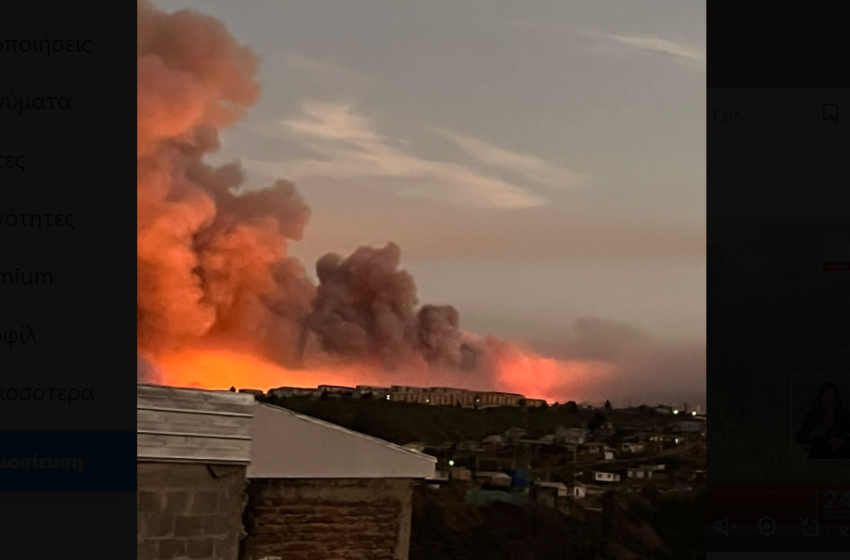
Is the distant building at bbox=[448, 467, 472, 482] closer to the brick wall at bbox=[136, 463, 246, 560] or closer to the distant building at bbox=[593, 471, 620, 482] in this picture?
the distant building at bbox=[593, 471, 620, 482]

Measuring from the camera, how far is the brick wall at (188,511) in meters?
11.1

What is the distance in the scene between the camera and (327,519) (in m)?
12.9

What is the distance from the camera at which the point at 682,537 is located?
49.1 m

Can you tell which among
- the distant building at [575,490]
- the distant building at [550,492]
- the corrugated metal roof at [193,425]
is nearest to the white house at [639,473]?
the distant building at [575,490]

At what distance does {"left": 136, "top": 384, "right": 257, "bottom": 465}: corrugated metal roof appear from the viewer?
11.0m

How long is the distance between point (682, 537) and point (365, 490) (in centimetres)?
3842

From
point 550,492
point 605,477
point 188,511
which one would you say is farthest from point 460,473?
point 188,511

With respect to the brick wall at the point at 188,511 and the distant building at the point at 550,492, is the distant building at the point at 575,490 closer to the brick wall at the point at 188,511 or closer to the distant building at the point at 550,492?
the distant building at the point at 550,492
